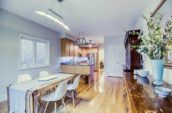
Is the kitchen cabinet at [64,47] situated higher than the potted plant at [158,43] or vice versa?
the kitchen cabinet at [64,47]

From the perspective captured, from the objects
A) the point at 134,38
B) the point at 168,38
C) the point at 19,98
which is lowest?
the point at 19,98

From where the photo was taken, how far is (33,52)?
517cm

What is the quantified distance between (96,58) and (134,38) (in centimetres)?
831

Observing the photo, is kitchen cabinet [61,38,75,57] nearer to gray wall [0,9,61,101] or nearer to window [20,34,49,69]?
window [20,34,49,69]

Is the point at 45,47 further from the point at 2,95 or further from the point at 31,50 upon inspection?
the point at 2,95

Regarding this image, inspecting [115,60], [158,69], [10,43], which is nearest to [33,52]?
[10,43]

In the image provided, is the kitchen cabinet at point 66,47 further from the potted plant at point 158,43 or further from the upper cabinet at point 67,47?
the potted plant at point 158,43

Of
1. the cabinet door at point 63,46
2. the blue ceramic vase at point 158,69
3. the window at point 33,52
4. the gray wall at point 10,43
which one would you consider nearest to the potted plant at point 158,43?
the blue ceramic vase at point 158,69

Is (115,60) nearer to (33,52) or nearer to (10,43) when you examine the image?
(33,52)

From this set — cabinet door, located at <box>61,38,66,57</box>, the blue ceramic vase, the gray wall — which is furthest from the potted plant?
cabinet door, located at <box>61,38,66,57</box>

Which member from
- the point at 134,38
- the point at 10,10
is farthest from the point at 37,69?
the point at 134,38

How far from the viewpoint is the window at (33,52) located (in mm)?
4598

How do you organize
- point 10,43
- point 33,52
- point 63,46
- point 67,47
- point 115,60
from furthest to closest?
point 115,60, point 67,47, point 63,46, point 33,52, point 10,43

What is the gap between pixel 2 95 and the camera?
3.71m
